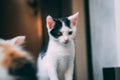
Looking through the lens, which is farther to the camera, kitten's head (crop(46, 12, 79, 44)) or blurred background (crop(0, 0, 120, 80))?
blurred background (crop(0, 0, 120, 80))

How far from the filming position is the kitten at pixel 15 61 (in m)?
1.33

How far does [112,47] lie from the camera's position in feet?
4.88

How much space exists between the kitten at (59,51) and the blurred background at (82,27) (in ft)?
0.23

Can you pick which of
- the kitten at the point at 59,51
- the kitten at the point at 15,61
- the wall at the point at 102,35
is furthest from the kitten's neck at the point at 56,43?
the wall at the point at 102,35

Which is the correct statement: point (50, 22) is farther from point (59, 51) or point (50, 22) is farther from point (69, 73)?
point (69, 73)

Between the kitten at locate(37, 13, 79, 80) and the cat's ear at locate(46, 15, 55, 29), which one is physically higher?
the cat's ear at locate(46, 15, 55, 29)

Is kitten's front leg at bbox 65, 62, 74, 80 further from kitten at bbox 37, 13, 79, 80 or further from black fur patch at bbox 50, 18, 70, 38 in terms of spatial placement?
black fur patch at bbox 50, 18, 70, 38

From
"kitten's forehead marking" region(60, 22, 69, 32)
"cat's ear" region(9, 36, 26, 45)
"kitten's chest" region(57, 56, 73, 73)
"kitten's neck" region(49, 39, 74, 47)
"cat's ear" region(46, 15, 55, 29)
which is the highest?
"cat's ear" region(46, 15, 55, 29)

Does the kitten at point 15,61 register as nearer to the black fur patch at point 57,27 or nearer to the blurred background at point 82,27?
the blurred background at point 82,27

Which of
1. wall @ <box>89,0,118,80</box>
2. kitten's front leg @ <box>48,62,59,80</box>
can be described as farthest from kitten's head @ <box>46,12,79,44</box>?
wall @ <box>89,0,118,80</box>

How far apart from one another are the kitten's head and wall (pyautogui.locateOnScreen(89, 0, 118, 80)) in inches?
9.2

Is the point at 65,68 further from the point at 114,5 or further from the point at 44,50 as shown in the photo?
the point at 114,5

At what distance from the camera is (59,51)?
132 cm

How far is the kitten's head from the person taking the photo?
129 centimetres
